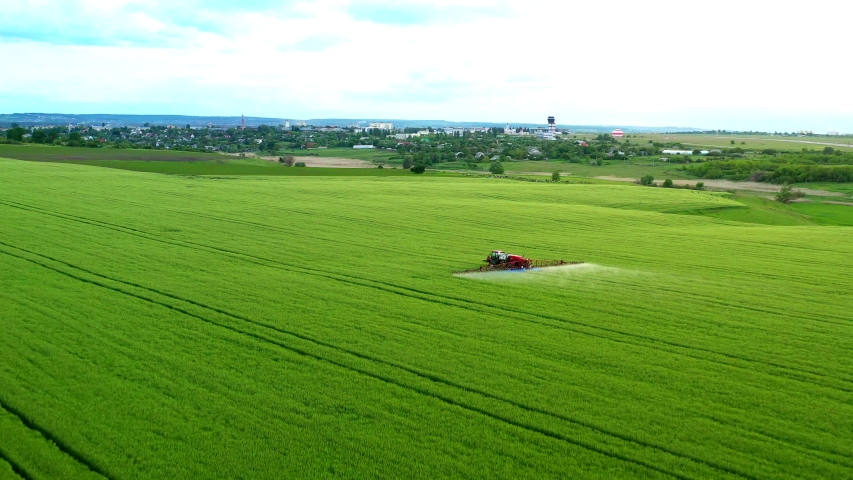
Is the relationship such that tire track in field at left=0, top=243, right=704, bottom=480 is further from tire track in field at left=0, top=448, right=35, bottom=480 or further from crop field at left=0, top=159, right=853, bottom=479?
tire track in field at left=0, top=448, right=35, bottom=480

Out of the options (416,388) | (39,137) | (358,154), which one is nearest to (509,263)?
(416,388)

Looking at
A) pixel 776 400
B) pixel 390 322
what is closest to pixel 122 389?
pixel 390 322

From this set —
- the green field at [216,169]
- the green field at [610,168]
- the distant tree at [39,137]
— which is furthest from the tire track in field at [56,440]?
the distant tree at [39,137]

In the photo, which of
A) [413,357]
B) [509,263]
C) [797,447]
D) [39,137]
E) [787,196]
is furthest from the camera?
[39,137]

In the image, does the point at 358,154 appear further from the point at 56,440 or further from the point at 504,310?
the point at 56,440

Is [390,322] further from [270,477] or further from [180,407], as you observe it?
[270,477]
